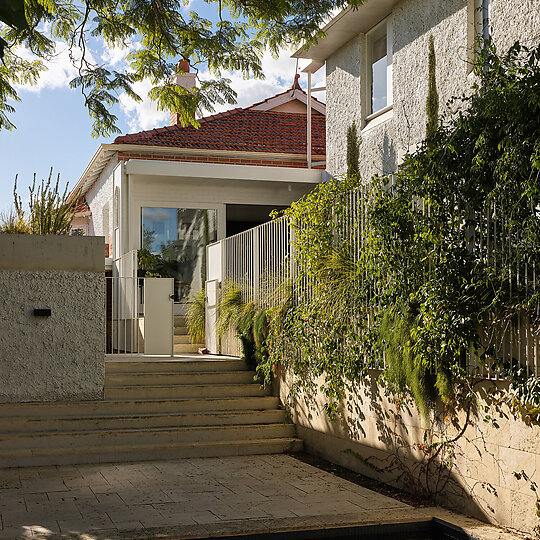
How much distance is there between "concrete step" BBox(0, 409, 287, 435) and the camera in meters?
8.53

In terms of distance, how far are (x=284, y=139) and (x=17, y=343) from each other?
32.6 feet

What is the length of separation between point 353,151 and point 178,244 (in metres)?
4.40

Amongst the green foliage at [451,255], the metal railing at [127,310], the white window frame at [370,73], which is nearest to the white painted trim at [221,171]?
the metal railing at [127,310]

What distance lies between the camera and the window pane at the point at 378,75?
12.7 m

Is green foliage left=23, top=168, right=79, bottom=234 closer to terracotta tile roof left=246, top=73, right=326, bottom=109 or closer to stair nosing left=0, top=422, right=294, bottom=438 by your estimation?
stair nosing left=0, top=422, right=294, bottom=438

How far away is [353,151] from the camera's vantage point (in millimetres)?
13398

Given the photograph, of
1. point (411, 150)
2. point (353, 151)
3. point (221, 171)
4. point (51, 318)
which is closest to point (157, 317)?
point (51, 318)

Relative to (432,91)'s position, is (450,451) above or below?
below

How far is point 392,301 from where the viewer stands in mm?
6680

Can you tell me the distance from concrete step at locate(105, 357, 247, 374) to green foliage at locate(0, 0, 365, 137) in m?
3.04

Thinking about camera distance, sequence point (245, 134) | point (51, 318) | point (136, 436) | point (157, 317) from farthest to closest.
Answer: point (245, 134) < point (157, 317) < point (51, 318) < point (136, 436)

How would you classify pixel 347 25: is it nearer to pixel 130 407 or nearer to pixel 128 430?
pixel 130 407

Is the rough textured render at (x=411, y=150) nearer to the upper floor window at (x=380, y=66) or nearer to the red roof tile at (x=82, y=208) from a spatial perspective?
the upper floor window at (x=380, y=66)

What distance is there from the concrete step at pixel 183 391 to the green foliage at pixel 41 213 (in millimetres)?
4442
